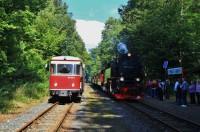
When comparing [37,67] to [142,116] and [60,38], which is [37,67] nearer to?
[60,38]

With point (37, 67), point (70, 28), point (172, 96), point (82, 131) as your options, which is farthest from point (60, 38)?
point (70, 28)

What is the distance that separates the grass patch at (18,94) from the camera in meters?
25.6

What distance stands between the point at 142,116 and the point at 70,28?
Result: 75.8 meters

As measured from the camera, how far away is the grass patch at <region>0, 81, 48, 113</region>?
83.9 feet

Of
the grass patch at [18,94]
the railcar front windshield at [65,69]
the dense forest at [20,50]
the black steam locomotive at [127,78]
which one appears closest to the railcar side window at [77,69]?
the railcar front windshield at [65,69]

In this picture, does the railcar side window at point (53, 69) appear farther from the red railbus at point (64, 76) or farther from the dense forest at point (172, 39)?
the dense forest at point (172, 39)

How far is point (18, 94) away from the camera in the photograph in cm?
3184

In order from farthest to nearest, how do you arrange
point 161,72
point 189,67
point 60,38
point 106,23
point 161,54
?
point 106,23 < point 60,38 < point 161,72 < point 161,54 < point 189,67

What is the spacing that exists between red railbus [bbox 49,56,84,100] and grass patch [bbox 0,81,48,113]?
2085mm

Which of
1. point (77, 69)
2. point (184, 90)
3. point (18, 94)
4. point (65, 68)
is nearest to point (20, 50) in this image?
point (18, 94)

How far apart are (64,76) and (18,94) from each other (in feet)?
10.3

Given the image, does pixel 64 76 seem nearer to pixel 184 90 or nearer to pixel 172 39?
pixel 184 90

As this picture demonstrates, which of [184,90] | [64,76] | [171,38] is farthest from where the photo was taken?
[171,38]

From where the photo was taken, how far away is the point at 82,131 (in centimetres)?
1658
